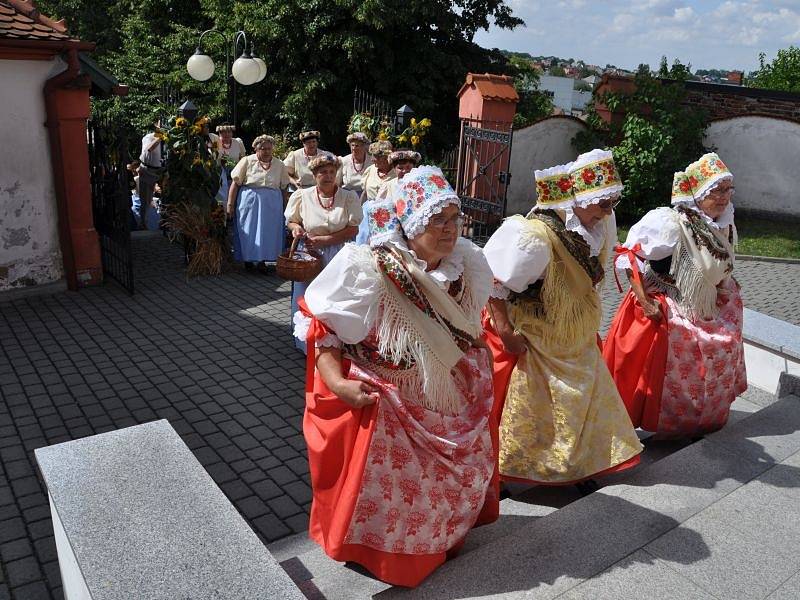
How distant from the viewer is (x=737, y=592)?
9.48ft

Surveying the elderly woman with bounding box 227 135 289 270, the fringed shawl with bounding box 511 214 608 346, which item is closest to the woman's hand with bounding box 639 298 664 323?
the fringed shawl with bounding box 511 214 608 346

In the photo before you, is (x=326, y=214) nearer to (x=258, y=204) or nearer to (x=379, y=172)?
(x=379, y=172)

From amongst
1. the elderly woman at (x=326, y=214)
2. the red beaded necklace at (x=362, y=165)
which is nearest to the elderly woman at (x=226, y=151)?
the red beaded necklace at (x=362, y=165)

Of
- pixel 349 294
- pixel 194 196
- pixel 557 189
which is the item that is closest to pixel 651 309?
pixel 557 189

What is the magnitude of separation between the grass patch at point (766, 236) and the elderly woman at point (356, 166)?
5.63 m

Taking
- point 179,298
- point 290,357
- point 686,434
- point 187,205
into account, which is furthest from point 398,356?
point 187,205

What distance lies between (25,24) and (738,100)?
12.9 meters

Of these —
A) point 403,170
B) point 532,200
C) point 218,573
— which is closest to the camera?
point 218,573

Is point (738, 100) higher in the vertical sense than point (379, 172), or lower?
higher

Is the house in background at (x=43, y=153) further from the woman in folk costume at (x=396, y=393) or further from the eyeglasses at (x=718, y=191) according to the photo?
the eyeglasses at (x=718, y=191)

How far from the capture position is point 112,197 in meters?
7.94

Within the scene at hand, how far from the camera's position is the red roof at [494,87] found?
37.7 feet

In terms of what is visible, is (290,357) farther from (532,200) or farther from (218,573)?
(532,200)

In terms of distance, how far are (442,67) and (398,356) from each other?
1562cm
